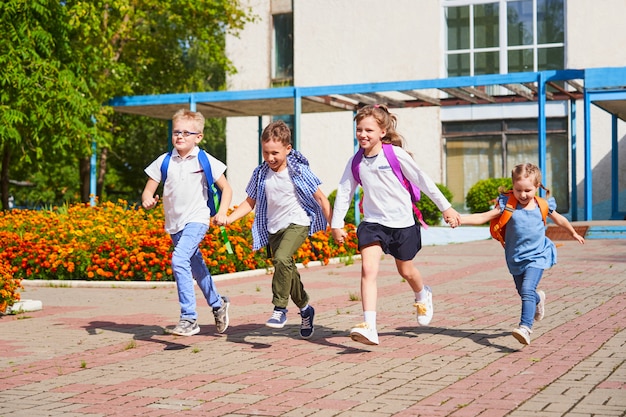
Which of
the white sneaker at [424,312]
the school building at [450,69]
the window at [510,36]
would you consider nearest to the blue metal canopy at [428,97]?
the school building at [450,69]

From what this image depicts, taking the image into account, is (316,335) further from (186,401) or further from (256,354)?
(186,401)

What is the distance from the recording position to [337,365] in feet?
21.6

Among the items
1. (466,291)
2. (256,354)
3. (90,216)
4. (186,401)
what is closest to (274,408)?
(186,401)

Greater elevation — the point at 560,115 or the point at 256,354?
the point at 560,115

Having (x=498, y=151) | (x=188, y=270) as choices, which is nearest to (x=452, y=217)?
(x=188, y=270)

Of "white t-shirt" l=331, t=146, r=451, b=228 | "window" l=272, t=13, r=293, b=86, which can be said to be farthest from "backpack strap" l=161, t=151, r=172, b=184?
"window" l=272, t=13, r=293, b=86

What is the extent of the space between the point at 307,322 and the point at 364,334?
904mm

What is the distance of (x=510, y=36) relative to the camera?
30688 millimetres

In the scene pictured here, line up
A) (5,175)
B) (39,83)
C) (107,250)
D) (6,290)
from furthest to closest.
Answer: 1. (5,175)
2. (39,83)
3. (107,250)
4. (6,290)

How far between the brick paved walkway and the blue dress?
0.60 metres

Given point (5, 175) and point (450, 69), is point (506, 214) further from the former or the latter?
point (450, 69)

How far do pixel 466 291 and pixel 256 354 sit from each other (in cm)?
456

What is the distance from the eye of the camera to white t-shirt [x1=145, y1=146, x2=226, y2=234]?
7.82m

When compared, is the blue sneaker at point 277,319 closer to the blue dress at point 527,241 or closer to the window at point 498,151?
the blue dress at point 527,241
